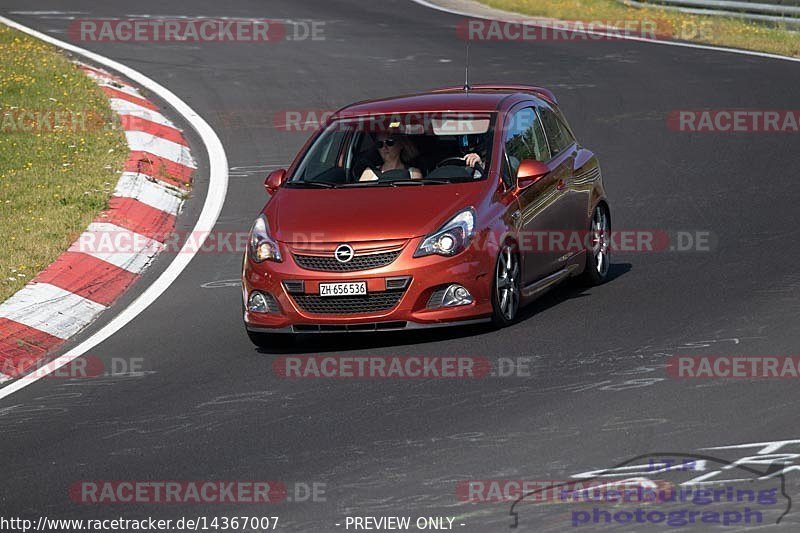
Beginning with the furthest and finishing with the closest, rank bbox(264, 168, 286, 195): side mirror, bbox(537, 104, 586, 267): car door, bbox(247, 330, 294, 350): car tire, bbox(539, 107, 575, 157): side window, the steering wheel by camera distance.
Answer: bbox(539, 107, 575, 157): side window < bbox(537, 104, 586, 267): car door < bbox(264, 168, 286, 195): side mirror < the steering wheel < bbox(247, 330, 294, 350): car tire

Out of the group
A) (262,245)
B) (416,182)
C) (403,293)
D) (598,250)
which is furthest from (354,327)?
(598,250)

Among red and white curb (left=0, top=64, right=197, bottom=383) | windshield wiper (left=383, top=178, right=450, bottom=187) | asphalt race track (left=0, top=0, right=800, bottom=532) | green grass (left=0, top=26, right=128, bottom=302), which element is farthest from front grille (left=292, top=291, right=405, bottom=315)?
green grass (left=0, top=26, right=128, bottom=302)

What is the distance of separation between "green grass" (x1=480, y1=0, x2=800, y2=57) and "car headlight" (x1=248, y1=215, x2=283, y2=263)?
15.4 metres

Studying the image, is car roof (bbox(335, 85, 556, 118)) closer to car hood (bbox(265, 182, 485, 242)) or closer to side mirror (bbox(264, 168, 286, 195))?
side mirror (bbox(264, 168, 286, 195))

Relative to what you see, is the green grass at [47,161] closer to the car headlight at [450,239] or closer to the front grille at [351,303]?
the front grille at [351,303]

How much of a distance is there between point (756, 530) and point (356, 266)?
4.31 meters

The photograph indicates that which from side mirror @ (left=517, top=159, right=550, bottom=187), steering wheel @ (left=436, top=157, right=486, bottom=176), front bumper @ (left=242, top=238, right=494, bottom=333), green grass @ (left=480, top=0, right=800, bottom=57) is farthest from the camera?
green grass @ (left=480, top=0, right=800, bottom=57)

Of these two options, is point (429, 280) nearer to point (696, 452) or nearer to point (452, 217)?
point (452, 217)

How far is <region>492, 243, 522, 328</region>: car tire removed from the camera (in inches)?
406

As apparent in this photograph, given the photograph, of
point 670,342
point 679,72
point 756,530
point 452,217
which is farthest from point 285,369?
point 679,72

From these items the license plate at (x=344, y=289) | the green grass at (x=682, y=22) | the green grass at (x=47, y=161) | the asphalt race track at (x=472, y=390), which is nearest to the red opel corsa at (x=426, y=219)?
the license plate at (x=344, y=289)

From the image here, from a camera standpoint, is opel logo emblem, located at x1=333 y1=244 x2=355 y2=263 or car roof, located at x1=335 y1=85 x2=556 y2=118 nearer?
opel logo emblem, located at x1=333 y1=244 x2=355 y2=263

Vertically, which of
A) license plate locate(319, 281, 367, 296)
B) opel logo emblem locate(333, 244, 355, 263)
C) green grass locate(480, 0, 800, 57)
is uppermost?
green grass locate(480, 0, 800, 57)

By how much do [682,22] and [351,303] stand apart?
19004 millimetres
